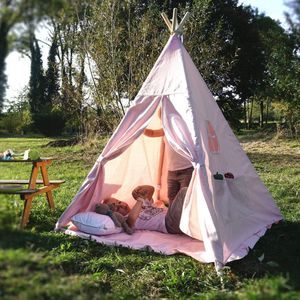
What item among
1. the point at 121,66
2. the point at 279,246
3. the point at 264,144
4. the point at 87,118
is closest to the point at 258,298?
the point at 279,246

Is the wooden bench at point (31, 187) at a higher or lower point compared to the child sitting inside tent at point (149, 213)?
higher

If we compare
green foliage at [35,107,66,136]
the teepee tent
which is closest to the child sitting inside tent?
the teepee tent

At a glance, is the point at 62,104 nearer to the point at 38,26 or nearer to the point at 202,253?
the point at 202,253

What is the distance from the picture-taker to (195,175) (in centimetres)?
460

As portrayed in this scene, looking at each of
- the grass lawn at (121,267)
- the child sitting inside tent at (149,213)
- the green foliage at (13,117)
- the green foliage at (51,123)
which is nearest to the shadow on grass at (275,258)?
the grass lawn at (121,267)

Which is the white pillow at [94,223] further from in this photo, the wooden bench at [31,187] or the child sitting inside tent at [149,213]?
the wooden bench at [31,187]

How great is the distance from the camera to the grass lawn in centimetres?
217

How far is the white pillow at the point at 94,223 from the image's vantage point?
200 inches

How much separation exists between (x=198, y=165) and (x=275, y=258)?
1148 mm

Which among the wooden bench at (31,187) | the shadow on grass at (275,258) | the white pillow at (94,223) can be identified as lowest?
the shadow on grass at (275,258)

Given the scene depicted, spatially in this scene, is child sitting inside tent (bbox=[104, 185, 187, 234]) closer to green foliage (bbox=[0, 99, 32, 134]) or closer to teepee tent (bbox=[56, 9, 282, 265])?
teepee tent (bbox=[56, 9, 282, 265])

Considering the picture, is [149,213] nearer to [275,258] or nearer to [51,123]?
[275,258]

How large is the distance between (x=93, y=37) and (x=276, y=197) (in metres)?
6.55

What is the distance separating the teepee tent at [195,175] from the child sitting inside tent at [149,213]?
0.15 meters
